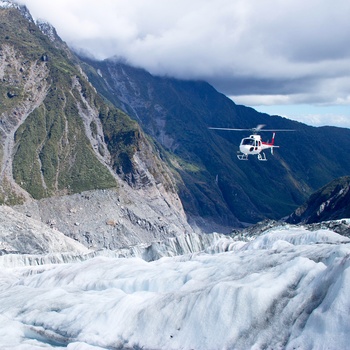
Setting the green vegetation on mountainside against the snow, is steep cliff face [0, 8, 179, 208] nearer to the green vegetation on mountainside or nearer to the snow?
the green vegetation on mountainside

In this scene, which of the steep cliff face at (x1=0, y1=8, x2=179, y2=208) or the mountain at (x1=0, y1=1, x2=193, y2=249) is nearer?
the mountain at (x1=0, y1=1, x2=193, y2=249)

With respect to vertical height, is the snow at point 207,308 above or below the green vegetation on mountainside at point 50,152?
below

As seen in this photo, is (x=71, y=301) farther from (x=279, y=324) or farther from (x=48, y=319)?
(x=279, y=324)

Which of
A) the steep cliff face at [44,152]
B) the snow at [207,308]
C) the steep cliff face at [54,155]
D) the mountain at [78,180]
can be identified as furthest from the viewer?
the steep cliff face at [54,155]

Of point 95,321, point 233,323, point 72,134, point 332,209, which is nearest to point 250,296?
point 233,323

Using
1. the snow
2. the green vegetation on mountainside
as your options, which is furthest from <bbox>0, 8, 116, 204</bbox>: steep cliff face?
the snow

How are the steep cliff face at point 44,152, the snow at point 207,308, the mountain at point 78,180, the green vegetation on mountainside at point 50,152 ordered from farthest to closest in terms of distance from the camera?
1. the green vegetation on mountainside at point 50,152
2. the steep cliff face at point 44,152
3. the mountain at point 78,180
4. the snow at point 207,308

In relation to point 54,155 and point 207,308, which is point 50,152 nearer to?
point 54,155

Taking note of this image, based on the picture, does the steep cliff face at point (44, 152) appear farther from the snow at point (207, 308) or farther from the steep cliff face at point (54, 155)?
the snow at point (207, 308)

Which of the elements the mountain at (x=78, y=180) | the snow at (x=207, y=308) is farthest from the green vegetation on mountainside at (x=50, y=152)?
the snow at (x=207, y=308)
